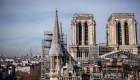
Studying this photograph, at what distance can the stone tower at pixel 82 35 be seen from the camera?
37656 millimetres

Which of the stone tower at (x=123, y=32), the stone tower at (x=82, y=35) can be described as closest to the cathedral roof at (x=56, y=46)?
the stone tower at (x=82, y=35)

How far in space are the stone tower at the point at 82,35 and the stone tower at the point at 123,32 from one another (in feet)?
7.52

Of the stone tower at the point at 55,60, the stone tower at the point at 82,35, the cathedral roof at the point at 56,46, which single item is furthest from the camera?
the stone tower at the point at 82,35

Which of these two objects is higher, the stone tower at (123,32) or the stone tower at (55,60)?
the stone tower at (123,32)

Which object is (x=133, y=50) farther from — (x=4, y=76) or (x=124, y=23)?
(x=4, y=76)

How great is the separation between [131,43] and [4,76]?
1998 centimetres

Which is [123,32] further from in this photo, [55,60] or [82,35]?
[55,60]

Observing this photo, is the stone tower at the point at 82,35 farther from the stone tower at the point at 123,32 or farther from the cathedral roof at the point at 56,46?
the cathedral roof at the point at 56,46

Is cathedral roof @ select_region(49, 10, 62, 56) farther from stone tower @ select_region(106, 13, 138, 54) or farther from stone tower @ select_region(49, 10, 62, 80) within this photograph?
stone tower @ select_region(106, 13, 138, 54)

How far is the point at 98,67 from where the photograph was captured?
90.9 feet

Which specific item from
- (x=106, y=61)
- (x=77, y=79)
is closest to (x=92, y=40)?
(x=106, y=61)

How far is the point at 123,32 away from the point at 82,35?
16.1 feet

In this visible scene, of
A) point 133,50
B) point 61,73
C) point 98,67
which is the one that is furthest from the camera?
point 133,50

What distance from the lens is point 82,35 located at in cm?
3844
